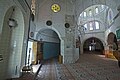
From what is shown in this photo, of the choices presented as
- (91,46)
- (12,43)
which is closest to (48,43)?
(12,43)

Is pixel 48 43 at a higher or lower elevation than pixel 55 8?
lower

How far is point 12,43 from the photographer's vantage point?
370cm

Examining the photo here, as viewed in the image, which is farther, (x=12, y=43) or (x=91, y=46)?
(x=91, y=46)

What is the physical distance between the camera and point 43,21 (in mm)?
8602

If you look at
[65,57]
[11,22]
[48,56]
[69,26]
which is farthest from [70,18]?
[11,22]

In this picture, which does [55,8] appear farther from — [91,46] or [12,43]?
[91,46]

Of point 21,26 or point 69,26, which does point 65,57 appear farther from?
point 21,26

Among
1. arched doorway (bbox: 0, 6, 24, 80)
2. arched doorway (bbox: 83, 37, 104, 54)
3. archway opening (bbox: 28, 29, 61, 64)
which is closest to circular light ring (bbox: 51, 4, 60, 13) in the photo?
archway opening (bbox: 28, 29, 61, 64)

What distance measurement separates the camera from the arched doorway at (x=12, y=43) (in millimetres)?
3339

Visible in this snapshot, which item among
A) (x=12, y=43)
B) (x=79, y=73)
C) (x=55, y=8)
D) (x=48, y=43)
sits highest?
(x=55, y=8)

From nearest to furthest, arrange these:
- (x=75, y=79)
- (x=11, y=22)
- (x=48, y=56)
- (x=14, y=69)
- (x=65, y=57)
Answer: (x=11, y=22) → (x=14, y=69) → (x=75, y=79) → (x=65, y=57) → (x=48, y=56)

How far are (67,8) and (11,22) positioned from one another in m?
6.50

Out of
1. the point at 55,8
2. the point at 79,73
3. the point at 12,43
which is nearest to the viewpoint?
the point at 12,43

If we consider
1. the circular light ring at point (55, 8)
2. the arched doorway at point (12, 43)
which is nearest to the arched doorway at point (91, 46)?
the circular light ring at point (55, 8)
